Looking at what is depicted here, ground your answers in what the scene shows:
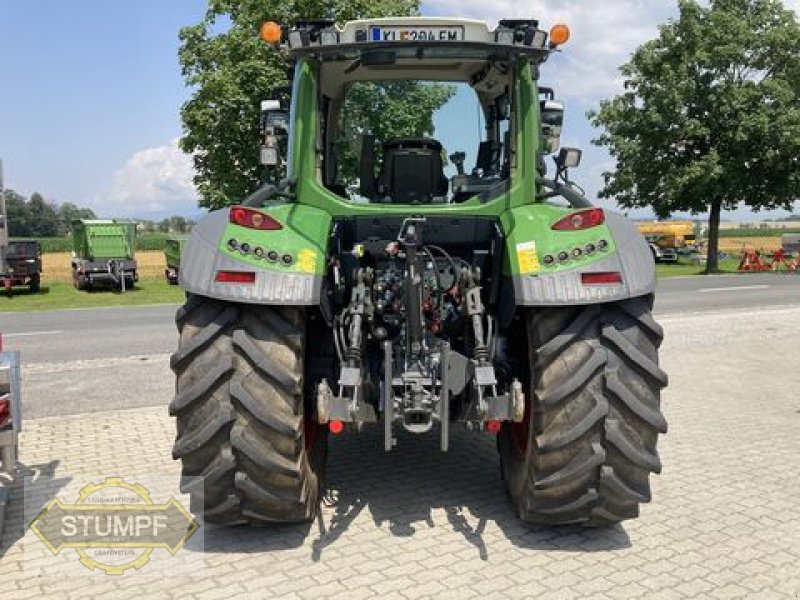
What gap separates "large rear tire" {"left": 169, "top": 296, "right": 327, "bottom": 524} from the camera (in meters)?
3.89

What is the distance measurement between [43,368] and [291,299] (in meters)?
7.54

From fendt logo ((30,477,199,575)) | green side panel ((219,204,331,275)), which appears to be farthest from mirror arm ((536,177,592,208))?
fendt logo ((30,477,199,575))

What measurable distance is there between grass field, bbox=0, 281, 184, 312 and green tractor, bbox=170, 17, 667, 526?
17.4 metres

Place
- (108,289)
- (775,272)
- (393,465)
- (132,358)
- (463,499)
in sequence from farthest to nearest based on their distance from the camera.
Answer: (775,272), (108,289), (132,358), (393,465), (463,499)

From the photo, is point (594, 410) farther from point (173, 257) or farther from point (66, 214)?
point (66, 214)

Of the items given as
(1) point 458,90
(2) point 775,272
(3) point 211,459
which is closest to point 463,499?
(3) point 211,459

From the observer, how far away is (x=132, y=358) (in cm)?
1076

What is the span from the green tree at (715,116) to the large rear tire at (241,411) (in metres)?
28.3

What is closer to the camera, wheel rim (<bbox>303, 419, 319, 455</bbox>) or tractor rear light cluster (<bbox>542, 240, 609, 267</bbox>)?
tractor rear light cluster (<bbox>542, 240, 609, 267</bbox>)

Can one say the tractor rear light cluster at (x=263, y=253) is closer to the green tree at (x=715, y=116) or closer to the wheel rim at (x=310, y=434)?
the wheel rim at (x=310, y=434)

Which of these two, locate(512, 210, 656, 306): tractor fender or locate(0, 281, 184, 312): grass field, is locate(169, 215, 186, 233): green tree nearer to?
locate(0, 281, 184, 312): grass field

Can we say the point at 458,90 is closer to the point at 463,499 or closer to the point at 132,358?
the point at 463,499

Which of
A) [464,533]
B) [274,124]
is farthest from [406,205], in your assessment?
[464,533]

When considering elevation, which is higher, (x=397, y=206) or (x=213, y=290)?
(x=397, y=206)
